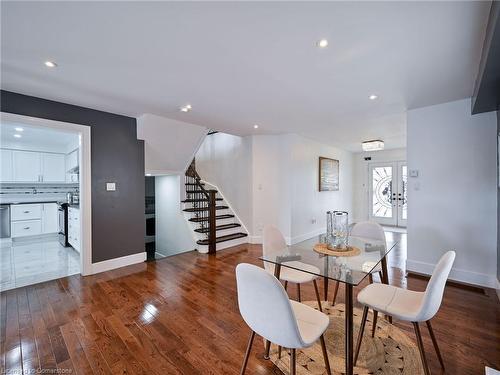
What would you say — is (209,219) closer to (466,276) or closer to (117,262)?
(117,262)

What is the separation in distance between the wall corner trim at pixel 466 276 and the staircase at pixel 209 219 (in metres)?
3.06

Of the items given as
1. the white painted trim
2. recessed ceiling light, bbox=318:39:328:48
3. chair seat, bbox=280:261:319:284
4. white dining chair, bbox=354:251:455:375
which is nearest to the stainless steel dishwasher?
the white painted trim

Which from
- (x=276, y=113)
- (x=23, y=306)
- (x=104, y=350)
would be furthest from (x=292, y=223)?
(x=23, y=306)

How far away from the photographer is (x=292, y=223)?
4820mm

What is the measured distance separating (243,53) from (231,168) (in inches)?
144

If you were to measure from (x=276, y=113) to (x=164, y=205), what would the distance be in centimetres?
340

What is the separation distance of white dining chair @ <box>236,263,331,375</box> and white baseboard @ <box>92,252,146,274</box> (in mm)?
2987

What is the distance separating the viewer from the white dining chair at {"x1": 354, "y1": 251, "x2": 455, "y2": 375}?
4.44ft

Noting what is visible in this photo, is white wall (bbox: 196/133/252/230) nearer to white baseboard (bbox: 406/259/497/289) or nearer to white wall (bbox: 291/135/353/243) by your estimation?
white wall (bbox: 291/135/353/243)

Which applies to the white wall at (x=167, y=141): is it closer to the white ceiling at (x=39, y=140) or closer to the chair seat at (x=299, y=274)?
the white ceiling at (x=39, y=140)

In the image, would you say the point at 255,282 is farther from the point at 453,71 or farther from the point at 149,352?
the point at 453,71

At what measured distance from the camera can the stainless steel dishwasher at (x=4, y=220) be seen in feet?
16.7

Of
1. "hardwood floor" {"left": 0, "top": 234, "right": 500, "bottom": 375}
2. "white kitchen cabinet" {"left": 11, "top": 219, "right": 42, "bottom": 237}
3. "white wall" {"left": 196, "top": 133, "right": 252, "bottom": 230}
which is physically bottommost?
"hardwood floor" {"left": 0, "top": 234, "right": 500, "bottom": 375}

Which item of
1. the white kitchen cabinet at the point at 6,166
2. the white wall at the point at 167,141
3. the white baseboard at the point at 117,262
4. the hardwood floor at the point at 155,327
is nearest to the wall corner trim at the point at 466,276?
the hardwood floor at the point at 155,327
